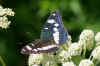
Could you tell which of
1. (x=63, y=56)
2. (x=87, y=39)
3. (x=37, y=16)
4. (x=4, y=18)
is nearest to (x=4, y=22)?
(x=4, y=18)

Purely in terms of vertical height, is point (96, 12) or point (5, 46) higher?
point (96, 12)

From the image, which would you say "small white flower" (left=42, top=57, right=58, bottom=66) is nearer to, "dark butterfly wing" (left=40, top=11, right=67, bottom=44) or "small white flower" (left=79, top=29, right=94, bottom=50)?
"dark butterfly wing" (left=40, top=11, right=67, bottom=44)

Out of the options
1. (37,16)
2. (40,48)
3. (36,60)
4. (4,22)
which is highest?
(4,22)

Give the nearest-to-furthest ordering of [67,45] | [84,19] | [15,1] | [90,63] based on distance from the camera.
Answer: [90,63], [67,45], [84,19], [15,1]

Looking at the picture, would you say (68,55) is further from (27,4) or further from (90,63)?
(27,4)

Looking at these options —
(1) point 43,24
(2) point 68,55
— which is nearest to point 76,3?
(1) point 43,24

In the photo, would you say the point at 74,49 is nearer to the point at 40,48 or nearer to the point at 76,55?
the point at 76,55

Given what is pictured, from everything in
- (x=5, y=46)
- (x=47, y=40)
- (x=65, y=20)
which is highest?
(x=47, y=40)

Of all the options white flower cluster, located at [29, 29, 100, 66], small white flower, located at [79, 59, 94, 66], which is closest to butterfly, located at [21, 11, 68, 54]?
white flower cluster, located at [29, 29, 100, 66]
